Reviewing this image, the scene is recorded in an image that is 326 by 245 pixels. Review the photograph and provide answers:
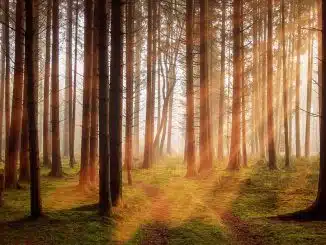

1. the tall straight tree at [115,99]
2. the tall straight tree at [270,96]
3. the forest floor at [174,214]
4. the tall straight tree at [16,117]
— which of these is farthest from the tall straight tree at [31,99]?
the tall straight tree at [270,96]

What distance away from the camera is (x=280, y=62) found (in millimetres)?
31094

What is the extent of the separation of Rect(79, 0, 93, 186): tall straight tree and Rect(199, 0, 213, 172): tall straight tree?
261 inches

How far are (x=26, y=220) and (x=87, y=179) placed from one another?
487 cm

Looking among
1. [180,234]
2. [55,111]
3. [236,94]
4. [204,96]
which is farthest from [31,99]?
[236,94]

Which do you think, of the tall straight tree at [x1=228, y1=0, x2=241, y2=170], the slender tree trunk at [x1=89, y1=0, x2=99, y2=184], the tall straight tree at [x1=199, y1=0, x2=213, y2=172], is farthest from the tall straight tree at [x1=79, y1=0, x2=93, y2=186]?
the tall straight tree at [x1=228, y1=0, x2=241, y2=170]

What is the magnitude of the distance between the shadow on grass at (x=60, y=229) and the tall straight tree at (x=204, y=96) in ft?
35.2

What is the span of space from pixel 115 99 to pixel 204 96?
945 cm

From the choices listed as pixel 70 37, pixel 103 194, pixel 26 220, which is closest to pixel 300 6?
pixel 70 37

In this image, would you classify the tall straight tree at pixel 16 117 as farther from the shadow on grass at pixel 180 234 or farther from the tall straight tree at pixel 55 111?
the shadow on grass at pixel 180 234

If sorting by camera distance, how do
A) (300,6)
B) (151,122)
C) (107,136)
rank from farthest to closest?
(300,6), (151,122), (107,136)

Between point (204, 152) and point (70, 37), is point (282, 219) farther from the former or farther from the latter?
point (70, 37)

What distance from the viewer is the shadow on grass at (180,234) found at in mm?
8148

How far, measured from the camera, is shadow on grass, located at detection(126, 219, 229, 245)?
26.7ft

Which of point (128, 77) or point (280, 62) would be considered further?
point (280, 62)
